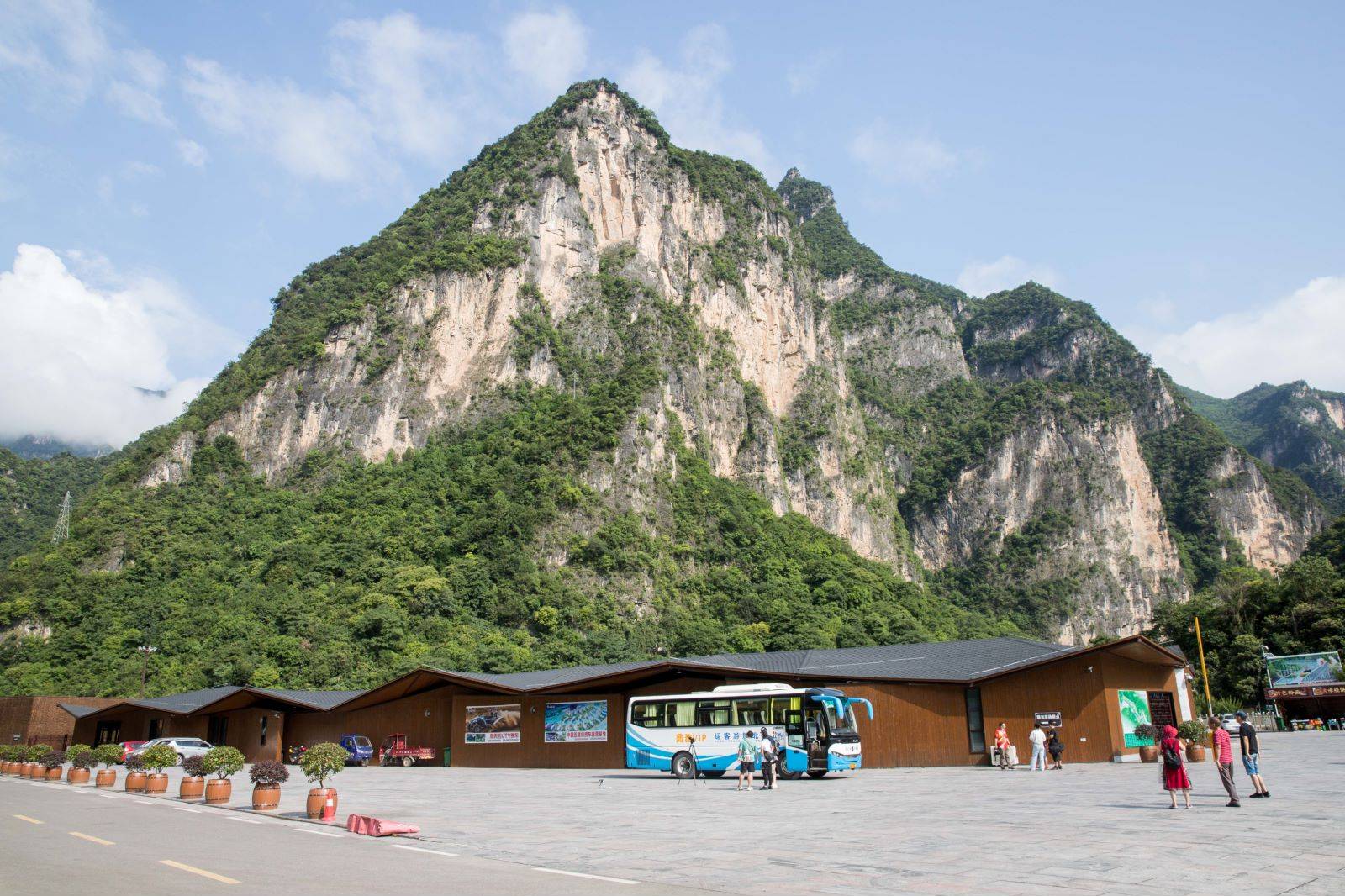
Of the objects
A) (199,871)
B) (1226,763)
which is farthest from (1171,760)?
(199,871)

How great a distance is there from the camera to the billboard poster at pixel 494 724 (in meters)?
36.7

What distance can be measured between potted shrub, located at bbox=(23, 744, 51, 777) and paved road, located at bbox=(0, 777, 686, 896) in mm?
17131

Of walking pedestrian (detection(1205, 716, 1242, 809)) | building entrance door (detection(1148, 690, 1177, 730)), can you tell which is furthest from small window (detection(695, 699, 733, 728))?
building entrance door (detection(1148, 690, 1177, 730))

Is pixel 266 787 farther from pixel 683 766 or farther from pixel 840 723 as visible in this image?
pixel 840 723

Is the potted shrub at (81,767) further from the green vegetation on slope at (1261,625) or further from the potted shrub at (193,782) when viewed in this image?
the green vegetation on slope at (1261,625)

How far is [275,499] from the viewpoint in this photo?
96250 mm

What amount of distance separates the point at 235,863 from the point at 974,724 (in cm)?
2596

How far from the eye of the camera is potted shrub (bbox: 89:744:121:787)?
2731cm

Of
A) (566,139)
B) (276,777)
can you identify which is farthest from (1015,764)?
(566,139)

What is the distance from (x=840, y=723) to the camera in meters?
26.4

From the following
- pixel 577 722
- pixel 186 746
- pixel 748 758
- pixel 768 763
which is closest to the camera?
pixel 768 763

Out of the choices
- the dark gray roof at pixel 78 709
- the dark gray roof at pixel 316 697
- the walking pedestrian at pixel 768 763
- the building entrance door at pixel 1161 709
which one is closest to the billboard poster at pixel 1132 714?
the building entrance door at pixel 1161 709

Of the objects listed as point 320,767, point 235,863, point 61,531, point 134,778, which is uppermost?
point 61,531

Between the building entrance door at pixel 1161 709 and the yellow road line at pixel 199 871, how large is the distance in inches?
1167
